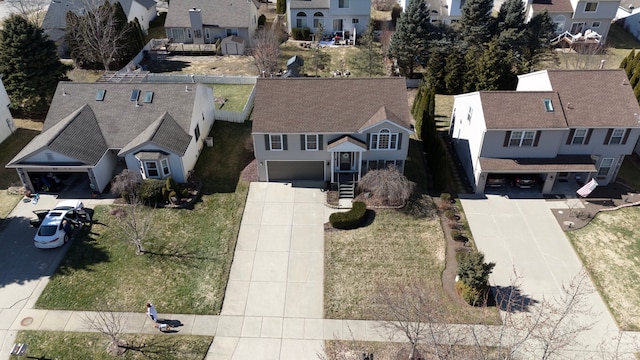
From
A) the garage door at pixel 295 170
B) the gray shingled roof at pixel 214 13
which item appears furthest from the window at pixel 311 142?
the gray shingled roof at pixel 214 13

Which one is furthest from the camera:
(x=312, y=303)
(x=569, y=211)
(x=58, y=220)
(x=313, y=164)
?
(x=313, y=164)

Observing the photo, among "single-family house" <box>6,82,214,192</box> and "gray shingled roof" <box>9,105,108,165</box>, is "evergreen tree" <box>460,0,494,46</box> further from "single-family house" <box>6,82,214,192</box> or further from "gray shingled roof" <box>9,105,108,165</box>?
"gray shingled roof" <box>9,105,108,165</box>

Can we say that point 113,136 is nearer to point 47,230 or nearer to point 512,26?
point 47,230

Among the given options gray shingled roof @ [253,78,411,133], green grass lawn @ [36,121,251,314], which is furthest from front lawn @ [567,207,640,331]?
green grass lawn @ [36,121,251,314]

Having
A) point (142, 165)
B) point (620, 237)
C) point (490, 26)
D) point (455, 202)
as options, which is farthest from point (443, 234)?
point (490, 26)

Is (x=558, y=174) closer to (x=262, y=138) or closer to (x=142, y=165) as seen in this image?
(x=262, y=138)

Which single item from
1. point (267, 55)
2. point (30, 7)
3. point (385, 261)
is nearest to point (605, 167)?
point (385, 261)
